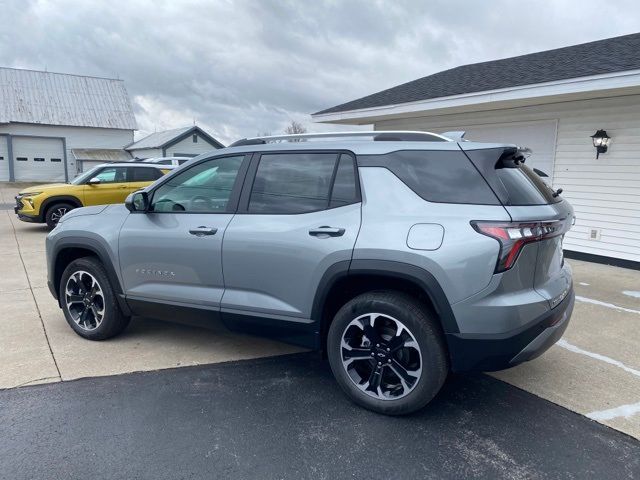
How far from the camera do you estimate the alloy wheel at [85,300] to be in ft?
14.0

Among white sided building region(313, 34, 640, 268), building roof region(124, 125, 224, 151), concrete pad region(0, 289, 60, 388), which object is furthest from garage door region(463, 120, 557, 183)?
building roof region(124, 125, 224, 151)

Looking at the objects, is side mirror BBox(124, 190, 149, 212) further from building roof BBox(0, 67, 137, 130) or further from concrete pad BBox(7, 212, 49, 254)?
building roof BBox(0, 67, 137, 130)

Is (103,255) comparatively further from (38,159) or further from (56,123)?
(38,159)

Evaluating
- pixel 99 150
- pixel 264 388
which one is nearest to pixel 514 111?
pixel 264 388

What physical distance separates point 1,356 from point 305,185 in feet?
9.68

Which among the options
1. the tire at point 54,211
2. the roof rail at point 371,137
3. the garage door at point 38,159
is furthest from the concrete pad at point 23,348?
the garage door at point 38,159

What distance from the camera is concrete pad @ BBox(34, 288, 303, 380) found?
3826mm

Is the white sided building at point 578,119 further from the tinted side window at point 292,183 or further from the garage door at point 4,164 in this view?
the garage door at point 4,164

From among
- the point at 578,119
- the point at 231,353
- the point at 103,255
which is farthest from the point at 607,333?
the point at 578,119

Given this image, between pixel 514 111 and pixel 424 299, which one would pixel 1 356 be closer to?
pixel 424 299

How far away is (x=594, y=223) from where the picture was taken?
27.8ft

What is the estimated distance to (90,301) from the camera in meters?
4.29

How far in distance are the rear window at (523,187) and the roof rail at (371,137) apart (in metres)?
0.44

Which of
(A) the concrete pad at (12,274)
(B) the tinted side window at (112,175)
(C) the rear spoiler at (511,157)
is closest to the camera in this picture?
(C) the rear spoiler at (511,157)
